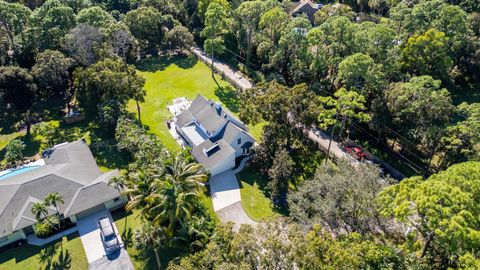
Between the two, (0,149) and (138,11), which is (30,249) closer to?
(0,149)

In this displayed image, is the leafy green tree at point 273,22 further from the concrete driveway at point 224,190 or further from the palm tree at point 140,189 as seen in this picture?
the palm tree at point 140,189

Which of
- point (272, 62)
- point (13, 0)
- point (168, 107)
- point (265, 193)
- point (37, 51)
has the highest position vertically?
point (13, 0)

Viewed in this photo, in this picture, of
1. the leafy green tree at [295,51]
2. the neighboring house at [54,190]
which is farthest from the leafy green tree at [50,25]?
the leafy green tree at [295,51]

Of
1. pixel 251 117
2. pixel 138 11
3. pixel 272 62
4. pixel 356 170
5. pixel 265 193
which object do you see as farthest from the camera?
pixel 138 11

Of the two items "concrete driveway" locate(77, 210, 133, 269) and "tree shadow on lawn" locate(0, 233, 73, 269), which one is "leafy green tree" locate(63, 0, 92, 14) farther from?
"tree shadow on lawn" locate(0, 233, 73, 269)

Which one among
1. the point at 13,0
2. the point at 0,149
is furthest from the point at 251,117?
the point at 13,0

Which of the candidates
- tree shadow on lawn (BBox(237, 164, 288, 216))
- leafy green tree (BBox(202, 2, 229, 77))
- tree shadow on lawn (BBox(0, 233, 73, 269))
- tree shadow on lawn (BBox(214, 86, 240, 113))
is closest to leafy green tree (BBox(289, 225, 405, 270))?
tree shadow on lawn (BBox(237, 164, 288, 216))
